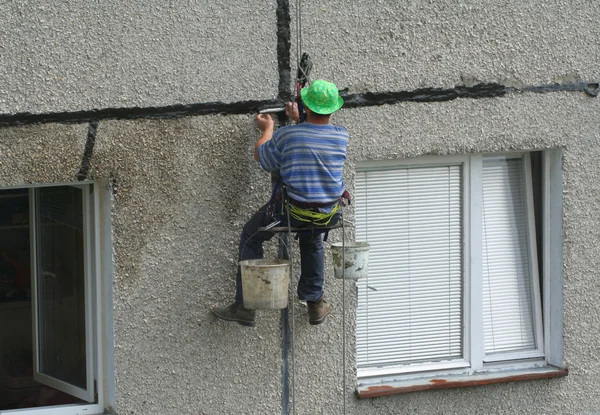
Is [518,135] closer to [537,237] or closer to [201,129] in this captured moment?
[537,237]

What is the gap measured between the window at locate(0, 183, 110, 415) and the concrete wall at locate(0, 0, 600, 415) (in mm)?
242

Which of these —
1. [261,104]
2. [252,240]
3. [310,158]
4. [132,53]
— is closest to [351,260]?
[252,240]

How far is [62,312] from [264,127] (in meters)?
1.92

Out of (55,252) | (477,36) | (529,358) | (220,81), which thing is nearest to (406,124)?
(477,36)

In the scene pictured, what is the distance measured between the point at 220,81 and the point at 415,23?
123cm

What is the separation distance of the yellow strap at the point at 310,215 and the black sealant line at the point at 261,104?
679 mm

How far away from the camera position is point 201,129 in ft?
16.0

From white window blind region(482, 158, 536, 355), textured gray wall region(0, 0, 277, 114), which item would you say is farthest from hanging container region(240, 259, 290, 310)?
white window blind region(482, 158, 536, 355)

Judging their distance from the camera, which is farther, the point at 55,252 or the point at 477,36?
the point at 55,252

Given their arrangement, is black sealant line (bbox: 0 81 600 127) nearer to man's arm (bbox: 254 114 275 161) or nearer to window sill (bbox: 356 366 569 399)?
man's arm (bbox: 254 114 275 161)

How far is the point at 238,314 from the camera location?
4.84 metres

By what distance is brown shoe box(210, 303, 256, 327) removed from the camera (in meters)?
4.83

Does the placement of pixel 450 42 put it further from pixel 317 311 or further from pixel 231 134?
pixel 317 311

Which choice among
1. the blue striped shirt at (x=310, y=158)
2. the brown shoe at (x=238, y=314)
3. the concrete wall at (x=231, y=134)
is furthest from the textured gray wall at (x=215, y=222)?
the blue striped shirt at (x=310, y=158)
